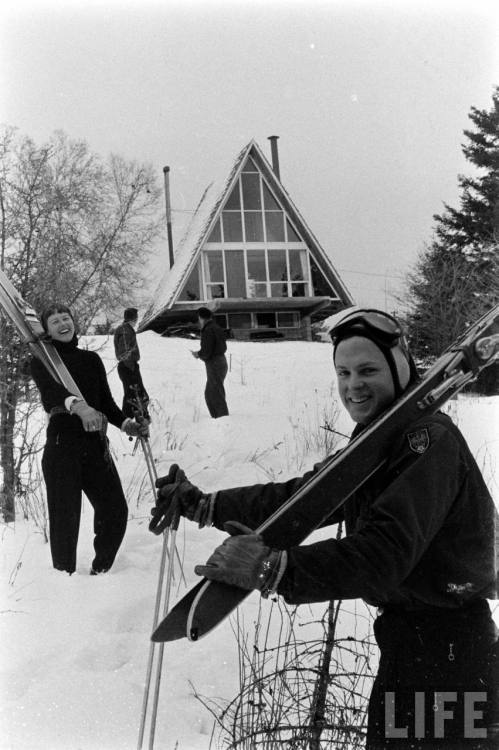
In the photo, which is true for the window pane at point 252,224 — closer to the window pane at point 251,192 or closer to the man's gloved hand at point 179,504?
the window pane at point 251,192

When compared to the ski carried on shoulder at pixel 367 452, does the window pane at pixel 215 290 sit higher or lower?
higher

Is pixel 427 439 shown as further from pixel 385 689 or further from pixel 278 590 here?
pixel 385 689

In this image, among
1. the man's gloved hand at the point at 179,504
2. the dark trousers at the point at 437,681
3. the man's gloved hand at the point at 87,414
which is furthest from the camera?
the man's gloved hand at the point at 87,414

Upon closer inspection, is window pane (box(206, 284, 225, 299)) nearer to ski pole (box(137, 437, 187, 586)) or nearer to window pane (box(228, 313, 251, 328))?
window pane (box(228, 313, 251, 328))

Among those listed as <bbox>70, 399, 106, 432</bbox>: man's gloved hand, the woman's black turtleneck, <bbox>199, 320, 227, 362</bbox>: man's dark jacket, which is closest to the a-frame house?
<bbox>199, 320, 227, 362</bbox>: man's dark jacket

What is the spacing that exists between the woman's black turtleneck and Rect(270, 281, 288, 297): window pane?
0.61 metres

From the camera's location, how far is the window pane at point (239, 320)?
217 cm

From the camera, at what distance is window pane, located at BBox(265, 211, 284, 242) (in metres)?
2.09

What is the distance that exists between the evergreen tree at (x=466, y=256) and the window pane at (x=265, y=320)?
1.46ft

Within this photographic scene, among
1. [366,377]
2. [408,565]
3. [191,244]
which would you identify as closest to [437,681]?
[408,565]

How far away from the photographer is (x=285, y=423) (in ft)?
7.04

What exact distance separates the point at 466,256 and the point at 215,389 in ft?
2.94

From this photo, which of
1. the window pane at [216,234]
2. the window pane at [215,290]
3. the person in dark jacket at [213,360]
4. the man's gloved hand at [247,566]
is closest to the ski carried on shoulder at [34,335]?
the person in dark jacket at [213,360]

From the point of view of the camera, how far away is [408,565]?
0.86 metres
